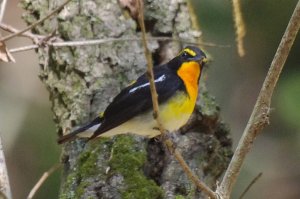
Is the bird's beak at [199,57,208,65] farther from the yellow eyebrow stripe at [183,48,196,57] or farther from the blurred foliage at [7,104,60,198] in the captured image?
the blurred foliage at [7,104,60,198]

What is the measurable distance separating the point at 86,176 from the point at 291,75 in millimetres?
2659

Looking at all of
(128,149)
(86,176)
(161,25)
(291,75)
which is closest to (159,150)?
(128,149)

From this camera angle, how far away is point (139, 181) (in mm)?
3863

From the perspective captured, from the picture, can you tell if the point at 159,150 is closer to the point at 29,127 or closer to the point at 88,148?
the point at 88,148

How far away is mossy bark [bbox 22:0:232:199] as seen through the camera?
392cm

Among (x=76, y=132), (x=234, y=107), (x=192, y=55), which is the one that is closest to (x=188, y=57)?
(x=192, y=55)

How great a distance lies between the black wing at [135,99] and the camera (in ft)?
13.2

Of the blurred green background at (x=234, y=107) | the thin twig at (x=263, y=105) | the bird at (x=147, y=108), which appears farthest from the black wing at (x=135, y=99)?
the blurred green background at (x=234, y=107)

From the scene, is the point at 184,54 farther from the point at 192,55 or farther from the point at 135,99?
the point at 135,99

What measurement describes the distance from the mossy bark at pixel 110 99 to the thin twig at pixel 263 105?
2.01 feet

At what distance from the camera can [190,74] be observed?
4293 millimetres

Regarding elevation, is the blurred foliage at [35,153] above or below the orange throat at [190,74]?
below

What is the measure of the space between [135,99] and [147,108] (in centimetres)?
8

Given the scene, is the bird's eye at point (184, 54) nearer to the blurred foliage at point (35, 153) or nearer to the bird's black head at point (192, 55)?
the bird's black head at point (192, 55)
